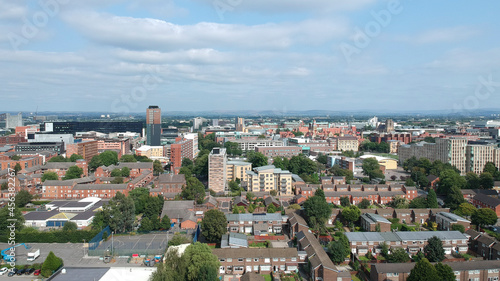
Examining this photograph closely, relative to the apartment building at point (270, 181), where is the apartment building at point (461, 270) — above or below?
below

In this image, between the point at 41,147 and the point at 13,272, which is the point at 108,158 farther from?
the point at 13,272

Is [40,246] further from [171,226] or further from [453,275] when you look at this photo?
[453,275]

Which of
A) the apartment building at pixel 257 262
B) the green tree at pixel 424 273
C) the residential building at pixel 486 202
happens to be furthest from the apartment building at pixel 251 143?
the green tree at pixel 424 273

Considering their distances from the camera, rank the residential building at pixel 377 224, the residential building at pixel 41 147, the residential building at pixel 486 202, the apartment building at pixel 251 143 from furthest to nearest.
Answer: the apartment building at pixel 251 143 < the residential building at pixel 41 147 < the residential building at pixel 486 202 < the residential building at pixel 377 224

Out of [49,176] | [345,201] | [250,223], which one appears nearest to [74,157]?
[49,176]

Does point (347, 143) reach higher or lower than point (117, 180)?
higher

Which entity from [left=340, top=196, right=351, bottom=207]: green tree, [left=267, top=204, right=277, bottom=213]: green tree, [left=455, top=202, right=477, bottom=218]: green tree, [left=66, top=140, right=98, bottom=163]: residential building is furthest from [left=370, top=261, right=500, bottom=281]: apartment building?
[left=66, top=140, right=98, bottom=163]: residential building

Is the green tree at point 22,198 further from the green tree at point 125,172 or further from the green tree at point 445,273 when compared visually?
the green tree at point 445,273
